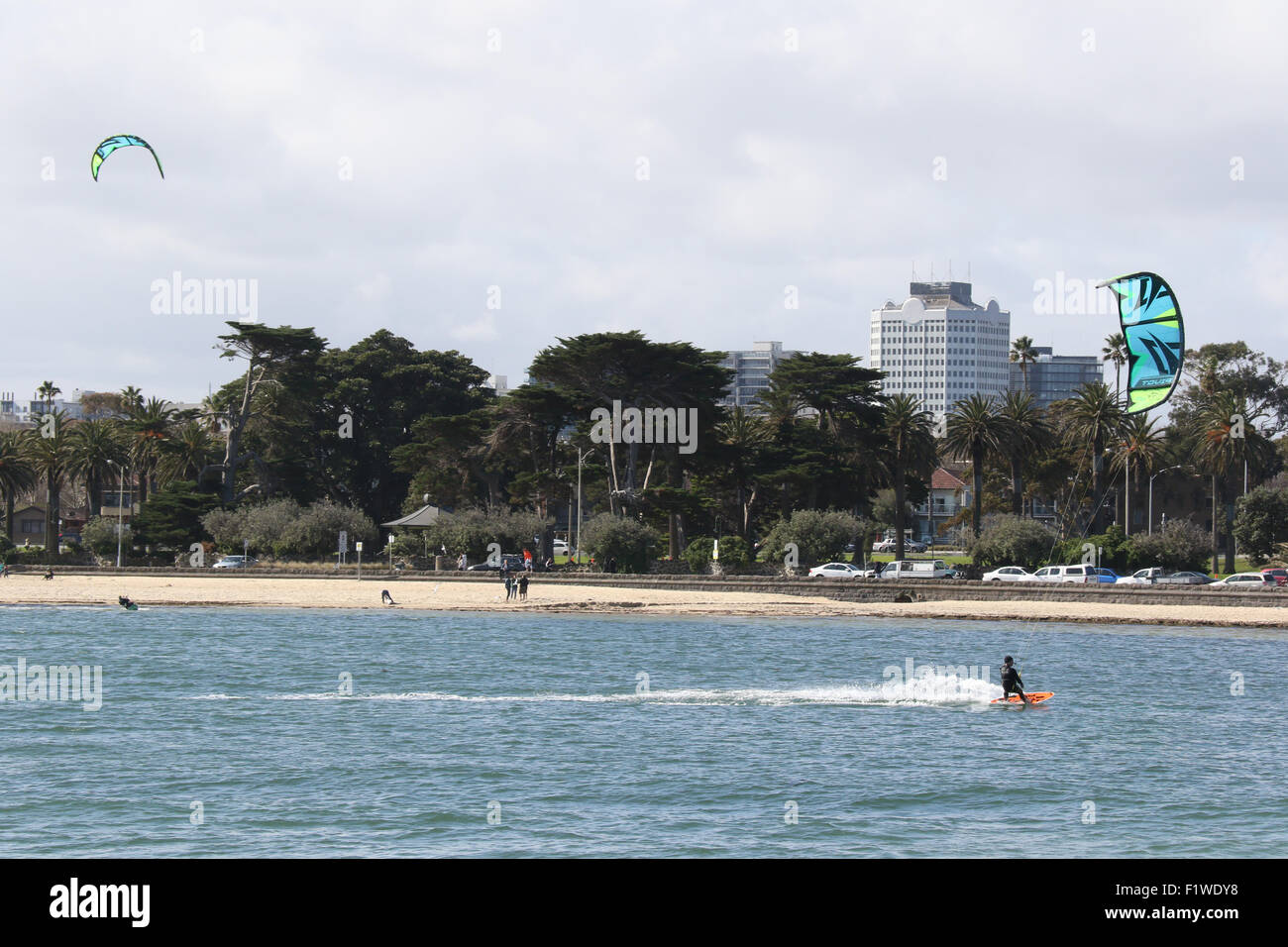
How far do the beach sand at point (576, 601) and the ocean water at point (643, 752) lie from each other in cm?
908

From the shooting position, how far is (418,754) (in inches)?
1051

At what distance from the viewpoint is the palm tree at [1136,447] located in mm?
85125

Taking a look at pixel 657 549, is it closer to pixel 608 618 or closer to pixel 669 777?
pixel 608 618

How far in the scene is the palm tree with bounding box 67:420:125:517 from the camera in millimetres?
92312

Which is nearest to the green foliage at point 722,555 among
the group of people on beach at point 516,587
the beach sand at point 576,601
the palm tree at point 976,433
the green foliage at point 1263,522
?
the beach sand at point 576,601

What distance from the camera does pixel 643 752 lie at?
27094 mm

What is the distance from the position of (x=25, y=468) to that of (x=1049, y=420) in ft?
257

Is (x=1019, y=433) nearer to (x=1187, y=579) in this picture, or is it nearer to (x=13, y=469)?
(x=1187, y=579)

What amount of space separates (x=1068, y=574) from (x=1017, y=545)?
778cm

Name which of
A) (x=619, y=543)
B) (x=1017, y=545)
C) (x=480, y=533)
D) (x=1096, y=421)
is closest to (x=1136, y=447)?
(x=1096, y=421)

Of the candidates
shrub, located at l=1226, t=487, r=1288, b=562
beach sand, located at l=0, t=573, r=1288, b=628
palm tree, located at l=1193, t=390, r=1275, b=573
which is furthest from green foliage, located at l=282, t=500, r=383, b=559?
shrub, located at l=1226, t=487, r=1288, b=562

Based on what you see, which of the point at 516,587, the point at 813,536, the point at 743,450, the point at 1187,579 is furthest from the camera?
the point at 743,450
